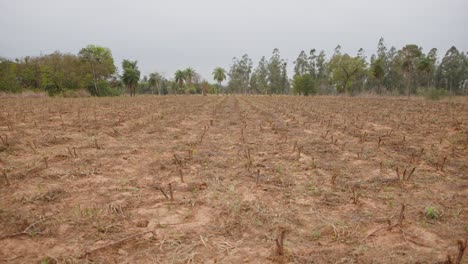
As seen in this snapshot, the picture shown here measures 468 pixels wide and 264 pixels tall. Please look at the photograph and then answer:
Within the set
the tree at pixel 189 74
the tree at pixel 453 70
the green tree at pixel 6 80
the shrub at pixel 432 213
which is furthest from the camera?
the tree at pixel 189 74

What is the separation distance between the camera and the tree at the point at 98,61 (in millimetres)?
44875

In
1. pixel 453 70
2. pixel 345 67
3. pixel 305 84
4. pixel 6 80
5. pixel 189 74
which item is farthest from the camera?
pixel 189 74

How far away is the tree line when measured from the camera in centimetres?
4112

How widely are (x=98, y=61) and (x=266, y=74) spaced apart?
49.4m

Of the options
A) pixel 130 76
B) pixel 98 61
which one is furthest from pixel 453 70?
pixel 98 61

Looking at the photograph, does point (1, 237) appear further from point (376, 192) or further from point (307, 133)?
point (307, 133)

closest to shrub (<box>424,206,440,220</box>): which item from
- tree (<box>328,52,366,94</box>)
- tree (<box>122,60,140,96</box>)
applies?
tree (<box>328,52,366,94</box>)

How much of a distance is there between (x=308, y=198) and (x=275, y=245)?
128 cm

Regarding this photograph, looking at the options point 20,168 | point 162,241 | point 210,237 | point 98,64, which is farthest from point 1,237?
point 98,64

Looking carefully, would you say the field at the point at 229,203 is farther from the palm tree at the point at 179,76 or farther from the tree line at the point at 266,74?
the palm tree at the point at 179,76

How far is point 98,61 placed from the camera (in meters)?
47.5

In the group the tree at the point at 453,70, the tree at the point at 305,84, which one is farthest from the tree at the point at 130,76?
the tree at the point at 453,70

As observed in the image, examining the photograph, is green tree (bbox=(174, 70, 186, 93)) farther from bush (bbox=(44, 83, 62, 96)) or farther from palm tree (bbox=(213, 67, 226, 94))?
bush (bbox=(44, 83, 62, 96))

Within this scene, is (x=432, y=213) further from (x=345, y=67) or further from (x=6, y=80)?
(x=345, y=67)
